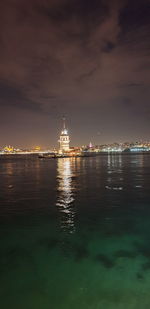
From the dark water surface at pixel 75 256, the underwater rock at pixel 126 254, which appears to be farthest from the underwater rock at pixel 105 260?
the underwater rock at pixel 126 254

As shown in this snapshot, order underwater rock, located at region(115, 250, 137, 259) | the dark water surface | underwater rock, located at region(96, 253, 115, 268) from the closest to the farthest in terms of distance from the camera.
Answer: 1. the dark water surface
2. underwater rock, located at region(96, 253, 115, 268)
3. underwater rock, located at region(115, 250, 137, 259)

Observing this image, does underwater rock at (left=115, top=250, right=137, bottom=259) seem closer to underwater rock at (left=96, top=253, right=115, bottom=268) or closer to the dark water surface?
the dark water surface

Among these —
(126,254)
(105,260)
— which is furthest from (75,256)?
(126,254)

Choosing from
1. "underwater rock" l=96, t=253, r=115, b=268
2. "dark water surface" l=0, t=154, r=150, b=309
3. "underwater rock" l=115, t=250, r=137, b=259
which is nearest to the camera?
"dark water surface" l=0, t=154, r=150, b=309

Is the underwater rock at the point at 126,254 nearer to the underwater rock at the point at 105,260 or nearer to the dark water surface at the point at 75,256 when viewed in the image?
the dark water surface at the point at 75,256

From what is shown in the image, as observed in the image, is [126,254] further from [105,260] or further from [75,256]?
[75,256]

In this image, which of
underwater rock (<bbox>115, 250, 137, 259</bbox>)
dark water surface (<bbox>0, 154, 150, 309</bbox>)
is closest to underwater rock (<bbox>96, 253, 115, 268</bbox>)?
dark water surface (<bbox>0, 154, 150, 309</bbox>)

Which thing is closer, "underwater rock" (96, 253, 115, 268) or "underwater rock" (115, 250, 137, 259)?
"underwater rock" (96, 253, 115, 268)

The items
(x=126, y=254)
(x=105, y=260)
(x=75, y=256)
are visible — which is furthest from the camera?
(x=75, y=256)

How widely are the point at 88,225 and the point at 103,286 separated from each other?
635cm

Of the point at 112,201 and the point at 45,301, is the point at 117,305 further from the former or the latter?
the point at 112,201

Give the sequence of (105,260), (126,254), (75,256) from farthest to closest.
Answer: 1. (75,256)
2. (126,254)
3. (105,260)

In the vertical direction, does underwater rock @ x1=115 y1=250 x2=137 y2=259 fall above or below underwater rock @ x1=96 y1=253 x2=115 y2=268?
above

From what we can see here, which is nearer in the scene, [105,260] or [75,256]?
[105,260]
